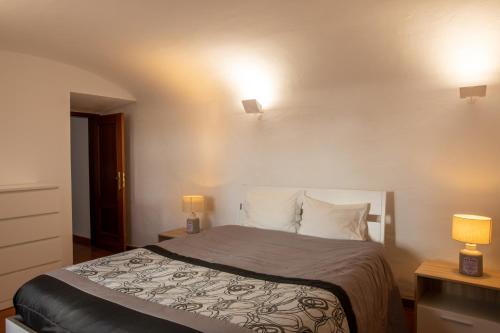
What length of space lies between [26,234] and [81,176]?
7.71 ft

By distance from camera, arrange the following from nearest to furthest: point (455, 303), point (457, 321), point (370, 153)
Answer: point (457, 321), point (455, 303), point (370, 153)


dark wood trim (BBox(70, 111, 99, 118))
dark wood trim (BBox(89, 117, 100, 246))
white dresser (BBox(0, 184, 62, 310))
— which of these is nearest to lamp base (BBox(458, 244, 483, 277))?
white dresser (BBox(0, 184, 62, 310))

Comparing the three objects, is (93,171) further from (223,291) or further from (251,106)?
(223,291)

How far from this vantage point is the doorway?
4.51m

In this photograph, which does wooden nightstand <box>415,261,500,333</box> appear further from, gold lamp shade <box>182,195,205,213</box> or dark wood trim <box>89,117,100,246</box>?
dark wood trim <box>89,117,100,246</box>

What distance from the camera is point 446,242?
263 cm

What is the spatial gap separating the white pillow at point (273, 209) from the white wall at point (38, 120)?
217 cm

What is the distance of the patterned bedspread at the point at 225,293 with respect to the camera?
4.54ft

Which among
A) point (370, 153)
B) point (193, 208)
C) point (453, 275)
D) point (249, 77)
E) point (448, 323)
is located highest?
point (249, 77)

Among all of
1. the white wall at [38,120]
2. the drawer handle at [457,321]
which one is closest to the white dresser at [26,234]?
the white wall at [38,120]

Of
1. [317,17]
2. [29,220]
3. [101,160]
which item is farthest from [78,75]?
[317,17]

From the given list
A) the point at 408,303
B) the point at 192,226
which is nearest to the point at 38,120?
the point at 192,226

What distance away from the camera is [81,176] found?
5.41m

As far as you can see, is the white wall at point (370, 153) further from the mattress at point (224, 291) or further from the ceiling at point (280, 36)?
the mattress at point (224, 291)
